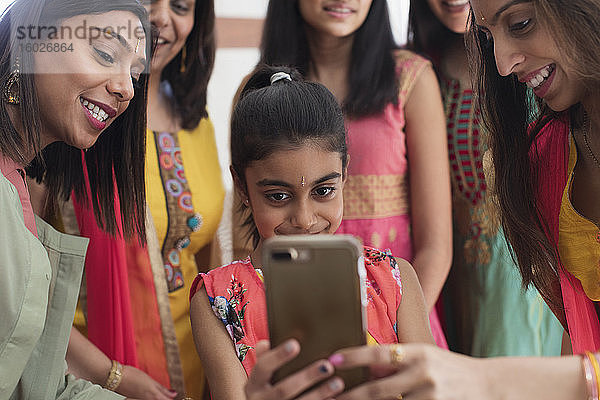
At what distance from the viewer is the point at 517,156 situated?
3.72ft

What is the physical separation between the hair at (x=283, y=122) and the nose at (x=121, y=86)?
18 centimetres

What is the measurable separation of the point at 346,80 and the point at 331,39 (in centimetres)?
10

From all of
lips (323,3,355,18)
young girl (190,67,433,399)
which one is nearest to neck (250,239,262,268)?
young girl (190,67,433,399)

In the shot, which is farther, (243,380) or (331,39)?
(331,39)

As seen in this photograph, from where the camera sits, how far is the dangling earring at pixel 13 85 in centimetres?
104

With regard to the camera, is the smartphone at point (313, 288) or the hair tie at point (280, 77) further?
the hair tie at point (280, 77)

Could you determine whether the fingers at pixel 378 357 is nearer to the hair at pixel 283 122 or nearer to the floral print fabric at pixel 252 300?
the floral print fabric at pixel 252 300

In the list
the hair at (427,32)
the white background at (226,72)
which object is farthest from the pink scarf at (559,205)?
the white background at (226,72)

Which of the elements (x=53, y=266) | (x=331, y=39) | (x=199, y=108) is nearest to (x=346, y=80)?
(x=331, y=39)

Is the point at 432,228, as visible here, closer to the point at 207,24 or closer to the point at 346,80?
the point at 346,80

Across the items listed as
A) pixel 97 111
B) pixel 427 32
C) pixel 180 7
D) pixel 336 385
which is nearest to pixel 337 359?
pixel 336 385

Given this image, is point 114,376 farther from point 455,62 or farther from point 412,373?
point 455,62

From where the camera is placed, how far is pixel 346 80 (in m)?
1.54

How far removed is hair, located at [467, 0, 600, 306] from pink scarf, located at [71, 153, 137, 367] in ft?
2.27
